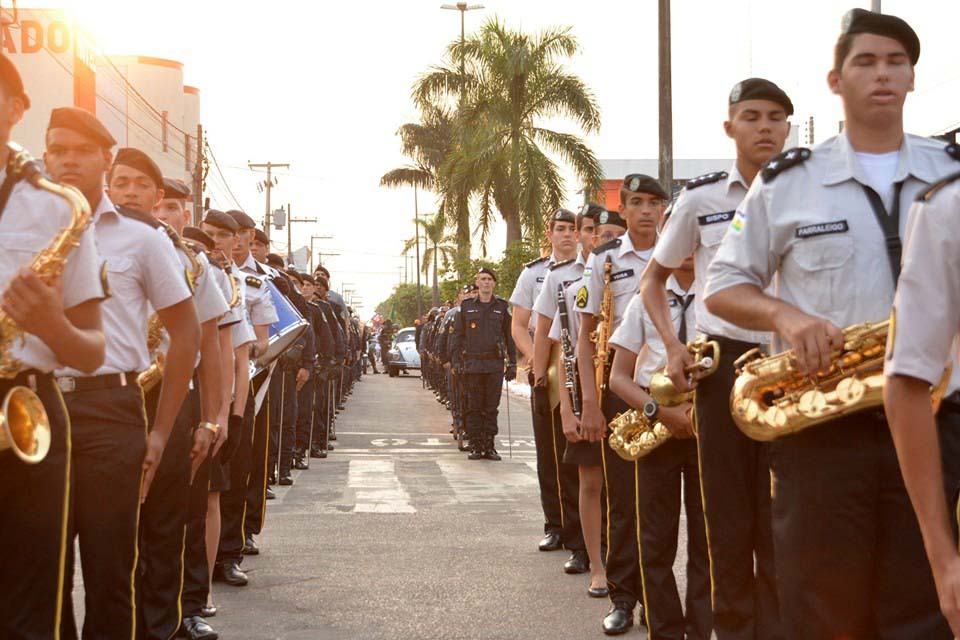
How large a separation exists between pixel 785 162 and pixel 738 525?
66.1 inches

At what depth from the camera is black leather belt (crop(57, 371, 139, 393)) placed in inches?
191

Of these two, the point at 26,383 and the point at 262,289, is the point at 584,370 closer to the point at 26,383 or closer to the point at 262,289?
the point at 262,289

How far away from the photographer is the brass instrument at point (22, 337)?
3.83 meters

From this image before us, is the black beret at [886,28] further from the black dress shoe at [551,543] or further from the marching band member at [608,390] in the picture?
the black dress shoe at [551,543]

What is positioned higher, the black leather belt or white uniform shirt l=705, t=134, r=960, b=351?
white uniform shirt l=705, t=134, r=960, b=351

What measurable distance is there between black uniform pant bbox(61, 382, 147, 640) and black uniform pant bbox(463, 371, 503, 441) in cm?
1330

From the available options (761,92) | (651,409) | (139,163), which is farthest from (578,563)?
(761,92)

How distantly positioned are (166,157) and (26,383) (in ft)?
210

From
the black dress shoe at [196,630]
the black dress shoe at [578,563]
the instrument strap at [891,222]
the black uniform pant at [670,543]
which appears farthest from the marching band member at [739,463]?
the black dress shoe at [578,563]

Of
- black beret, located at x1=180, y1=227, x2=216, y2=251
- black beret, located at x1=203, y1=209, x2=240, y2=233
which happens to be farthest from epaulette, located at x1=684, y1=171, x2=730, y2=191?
black beret, located at x1=203, y1=209, x2=240, y2=233

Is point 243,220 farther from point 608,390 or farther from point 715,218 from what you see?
point 715,218

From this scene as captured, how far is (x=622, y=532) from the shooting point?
7.41 metres

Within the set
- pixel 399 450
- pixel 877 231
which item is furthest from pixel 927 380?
pixel 399 450

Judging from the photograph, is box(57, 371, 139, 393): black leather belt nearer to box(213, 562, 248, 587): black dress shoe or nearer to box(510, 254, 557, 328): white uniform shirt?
box(213, 562, 248, 587): black dress shoe
